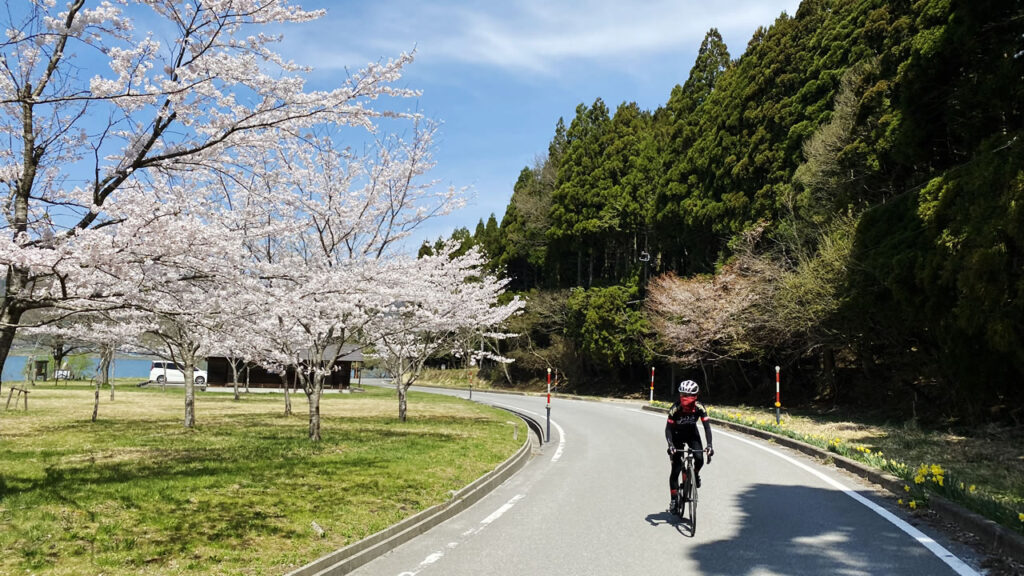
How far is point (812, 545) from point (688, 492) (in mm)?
1257

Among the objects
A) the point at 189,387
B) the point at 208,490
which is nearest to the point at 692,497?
the point at 208,490

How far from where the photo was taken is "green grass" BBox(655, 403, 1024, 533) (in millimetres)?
7219

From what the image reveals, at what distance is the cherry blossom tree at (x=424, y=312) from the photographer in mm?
15898

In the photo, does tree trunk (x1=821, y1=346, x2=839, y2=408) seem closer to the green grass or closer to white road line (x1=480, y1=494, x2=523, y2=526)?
the green grass

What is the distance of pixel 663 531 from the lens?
6516mm

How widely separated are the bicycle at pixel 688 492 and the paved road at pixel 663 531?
13 centimetres

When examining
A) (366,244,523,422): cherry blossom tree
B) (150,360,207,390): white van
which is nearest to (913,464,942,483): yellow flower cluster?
(366,244,523,422): cherry blossom tree

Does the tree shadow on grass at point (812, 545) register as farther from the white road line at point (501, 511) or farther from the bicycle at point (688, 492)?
the white road line at point (501, 511)

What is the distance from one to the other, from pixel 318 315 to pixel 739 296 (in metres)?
16.8

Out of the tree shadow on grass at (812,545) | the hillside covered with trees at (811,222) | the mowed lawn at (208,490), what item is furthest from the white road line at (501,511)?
the hillside covered with trees at (811,222)

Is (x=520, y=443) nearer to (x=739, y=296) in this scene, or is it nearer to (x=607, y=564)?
(x=607, y=564)

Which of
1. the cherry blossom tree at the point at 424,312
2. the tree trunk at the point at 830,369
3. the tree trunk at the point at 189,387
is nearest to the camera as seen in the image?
the cherry blossom tree at the point at 424,312

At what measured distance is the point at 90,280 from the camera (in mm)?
6535

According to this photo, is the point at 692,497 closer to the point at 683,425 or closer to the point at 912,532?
the point at 683,425
